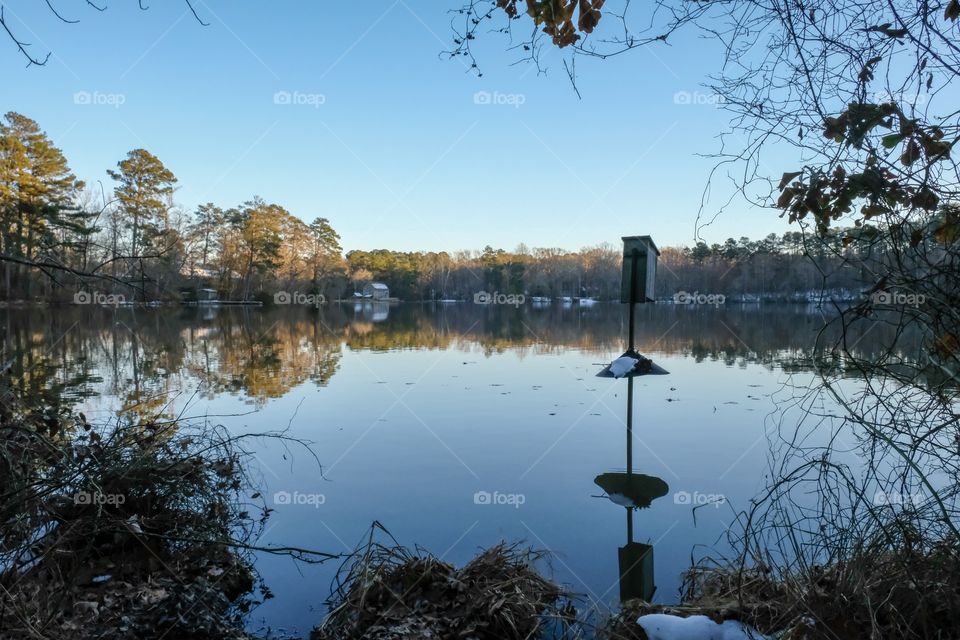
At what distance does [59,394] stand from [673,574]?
388 inches

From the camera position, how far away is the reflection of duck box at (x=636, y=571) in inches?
138

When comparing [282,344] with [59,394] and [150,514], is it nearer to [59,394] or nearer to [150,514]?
[59,394]

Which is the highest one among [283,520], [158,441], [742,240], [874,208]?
[742,240]

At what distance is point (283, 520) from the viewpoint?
464 centimetres

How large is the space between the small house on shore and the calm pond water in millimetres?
73059

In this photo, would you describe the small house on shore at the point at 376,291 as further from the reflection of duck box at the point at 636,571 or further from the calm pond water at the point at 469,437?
the reflection of duck box at the point at 636,571

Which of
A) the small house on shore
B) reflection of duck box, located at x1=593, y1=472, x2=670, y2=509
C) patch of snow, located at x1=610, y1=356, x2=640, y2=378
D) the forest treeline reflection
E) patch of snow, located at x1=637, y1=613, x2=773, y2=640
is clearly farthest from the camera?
the small house on shore

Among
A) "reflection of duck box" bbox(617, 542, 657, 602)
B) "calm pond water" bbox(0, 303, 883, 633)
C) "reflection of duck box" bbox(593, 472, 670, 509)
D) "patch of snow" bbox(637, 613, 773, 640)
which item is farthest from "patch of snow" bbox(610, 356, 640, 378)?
"patch of snow" bbox(637, 613, 773, 640)

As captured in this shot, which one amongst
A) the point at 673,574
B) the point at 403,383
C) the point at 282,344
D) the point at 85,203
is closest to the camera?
the point at 85,203

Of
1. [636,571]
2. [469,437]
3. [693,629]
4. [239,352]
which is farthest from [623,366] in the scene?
[239,352]

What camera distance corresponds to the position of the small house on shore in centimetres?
8944

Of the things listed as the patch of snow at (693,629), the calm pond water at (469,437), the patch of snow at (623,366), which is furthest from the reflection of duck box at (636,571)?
the patch of snow at (623,366)

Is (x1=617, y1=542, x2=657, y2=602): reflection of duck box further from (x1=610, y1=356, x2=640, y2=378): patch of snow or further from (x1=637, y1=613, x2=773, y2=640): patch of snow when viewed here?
(x1=610, y1=356, x2=640, y2=378): patch of snow

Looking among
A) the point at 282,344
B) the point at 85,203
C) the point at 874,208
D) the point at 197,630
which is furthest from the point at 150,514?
the point at 282,344
